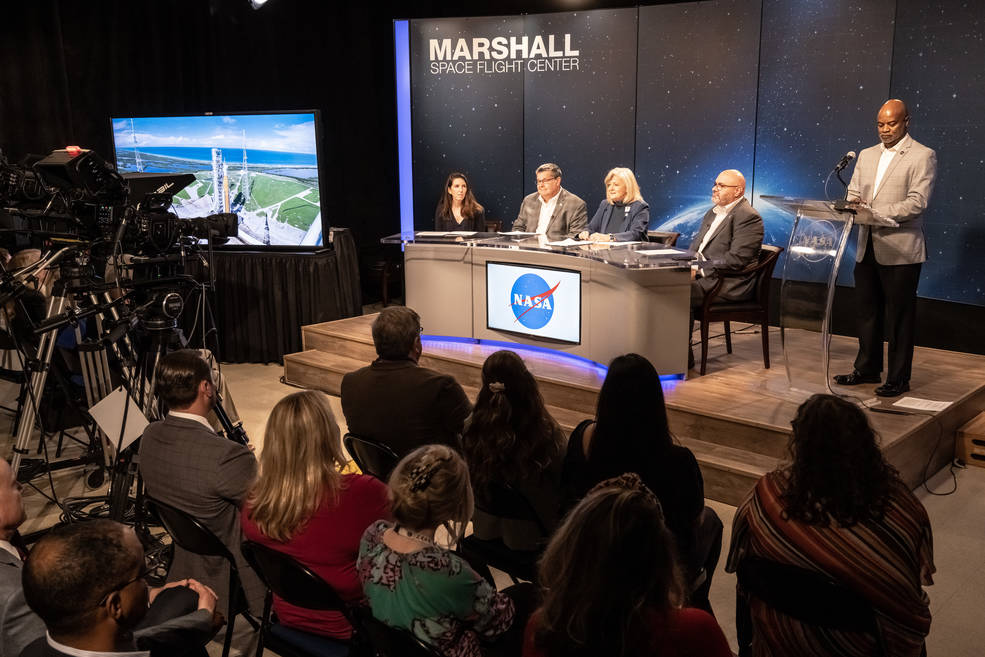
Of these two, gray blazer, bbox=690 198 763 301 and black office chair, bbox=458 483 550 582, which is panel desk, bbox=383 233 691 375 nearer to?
gray blazer, bbox=690 198 763 301

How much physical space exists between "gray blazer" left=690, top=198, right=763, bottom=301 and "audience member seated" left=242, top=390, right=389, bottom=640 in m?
3.39

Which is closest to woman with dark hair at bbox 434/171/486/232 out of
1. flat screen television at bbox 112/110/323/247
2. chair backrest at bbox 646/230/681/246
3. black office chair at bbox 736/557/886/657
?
flat screen television at bbox 112/110/323/247

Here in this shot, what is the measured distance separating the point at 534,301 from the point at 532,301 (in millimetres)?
20

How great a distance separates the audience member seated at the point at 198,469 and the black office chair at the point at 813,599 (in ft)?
5.09

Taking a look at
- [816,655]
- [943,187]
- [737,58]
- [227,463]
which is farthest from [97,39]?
[816,655]

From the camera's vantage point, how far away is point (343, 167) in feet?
29.1

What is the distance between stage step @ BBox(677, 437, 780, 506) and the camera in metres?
4.18

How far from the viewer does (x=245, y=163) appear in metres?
6.86

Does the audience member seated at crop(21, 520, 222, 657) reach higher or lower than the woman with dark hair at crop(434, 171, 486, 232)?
lower

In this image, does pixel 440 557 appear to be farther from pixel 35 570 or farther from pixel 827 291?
pixel 827 291

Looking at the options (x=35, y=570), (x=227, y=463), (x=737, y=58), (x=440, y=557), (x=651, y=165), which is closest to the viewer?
(x=35, y=570)

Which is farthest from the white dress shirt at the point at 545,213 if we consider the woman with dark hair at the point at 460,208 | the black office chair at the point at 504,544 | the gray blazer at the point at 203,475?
the gray blazer at the point at 203,475

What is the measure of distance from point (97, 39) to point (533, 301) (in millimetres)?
4556

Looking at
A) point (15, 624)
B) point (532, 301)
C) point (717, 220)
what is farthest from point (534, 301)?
point (15, 624)
